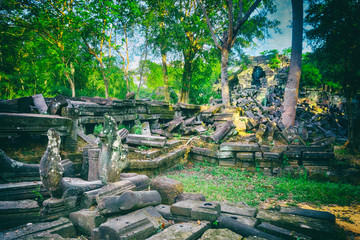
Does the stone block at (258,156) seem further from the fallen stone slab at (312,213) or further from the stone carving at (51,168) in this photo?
the stone carving at (51,168)

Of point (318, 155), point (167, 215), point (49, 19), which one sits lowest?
point (167, 215)

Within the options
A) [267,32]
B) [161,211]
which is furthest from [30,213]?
[267,32]

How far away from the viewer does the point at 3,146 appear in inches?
134

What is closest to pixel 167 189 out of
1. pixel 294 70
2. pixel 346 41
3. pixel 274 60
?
pixel 294 70

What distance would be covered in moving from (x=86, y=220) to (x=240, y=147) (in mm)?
4783

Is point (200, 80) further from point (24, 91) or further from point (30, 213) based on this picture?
point (30, 213)

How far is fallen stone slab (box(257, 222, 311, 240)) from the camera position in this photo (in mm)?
2020

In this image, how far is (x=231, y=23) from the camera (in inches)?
368

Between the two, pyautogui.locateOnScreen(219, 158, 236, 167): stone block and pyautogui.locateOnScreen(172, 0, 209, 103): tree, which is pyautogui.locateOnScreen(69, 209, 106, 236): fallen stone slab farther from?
pyautogui.locateOnScreen(172, 0, 209, 103): tree

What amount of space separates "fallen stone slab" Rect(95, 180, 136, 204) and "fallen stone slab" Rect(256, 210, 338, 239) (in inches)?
79.6

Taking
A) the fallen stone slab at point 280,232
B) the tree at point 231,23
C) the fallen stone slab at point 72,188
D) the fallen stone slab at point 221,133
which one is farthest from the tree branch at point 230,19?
the fallen stone slab at point 72,188

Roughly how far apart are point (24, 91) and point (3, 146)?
10.1 m

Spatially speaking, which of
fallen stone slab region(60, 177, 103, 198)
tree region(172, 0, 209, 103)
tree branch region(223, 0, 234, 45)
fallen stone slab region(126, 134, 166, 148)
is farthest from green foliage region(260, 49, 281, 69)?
fallen stone slab region(60, 177, 103, 198)

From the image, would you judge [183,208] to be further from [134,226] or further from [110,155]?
[110,155]
